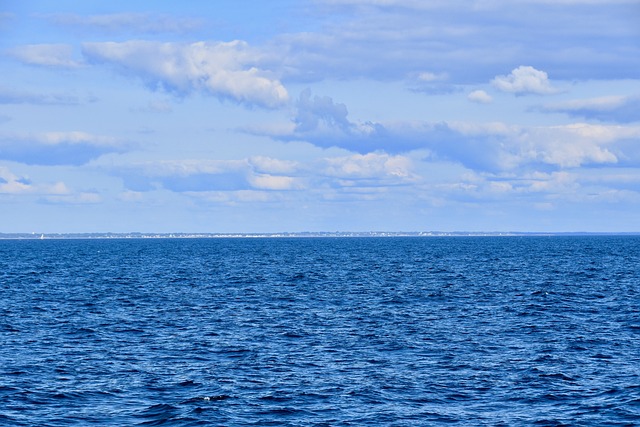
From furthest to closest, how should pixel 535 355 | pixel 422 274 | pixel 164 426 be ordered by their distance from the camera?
1. pixel 422 274
2. pixel 535 355
3. pixel 164 426

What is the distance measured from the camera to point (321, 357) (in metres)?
46.7

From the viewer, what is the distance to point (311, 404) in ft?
119

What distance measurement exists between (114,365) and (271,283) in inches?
2203

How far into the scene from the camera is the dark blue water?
34.8 metres

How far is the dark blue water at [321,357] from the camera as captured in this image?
34.8m

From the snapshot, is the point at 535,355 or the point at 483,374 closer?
the point at 483,374

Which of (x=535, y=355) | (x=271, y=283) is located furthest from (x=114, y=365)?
(x=271, y=283)

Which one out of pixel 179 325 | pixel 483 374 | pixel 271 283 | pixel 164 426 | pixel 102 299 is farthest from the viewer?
pixel 271 283

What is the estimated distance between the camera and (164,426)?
32.5 metres

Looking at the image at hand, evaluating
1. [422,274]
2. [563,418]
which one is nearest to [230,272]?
[422,274]

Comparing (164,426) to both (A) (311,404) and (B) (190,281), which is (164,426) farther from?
(B) (190,281)

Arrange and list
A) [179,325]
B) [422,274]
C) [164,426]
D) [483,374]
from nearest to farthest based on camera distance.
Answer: [164,426], [483,374], [179,325], [422,274]

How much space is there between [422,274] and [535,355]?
230 feet

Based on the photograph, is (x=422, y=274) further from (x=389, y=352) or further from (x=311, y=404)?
(x=311, y=404)
